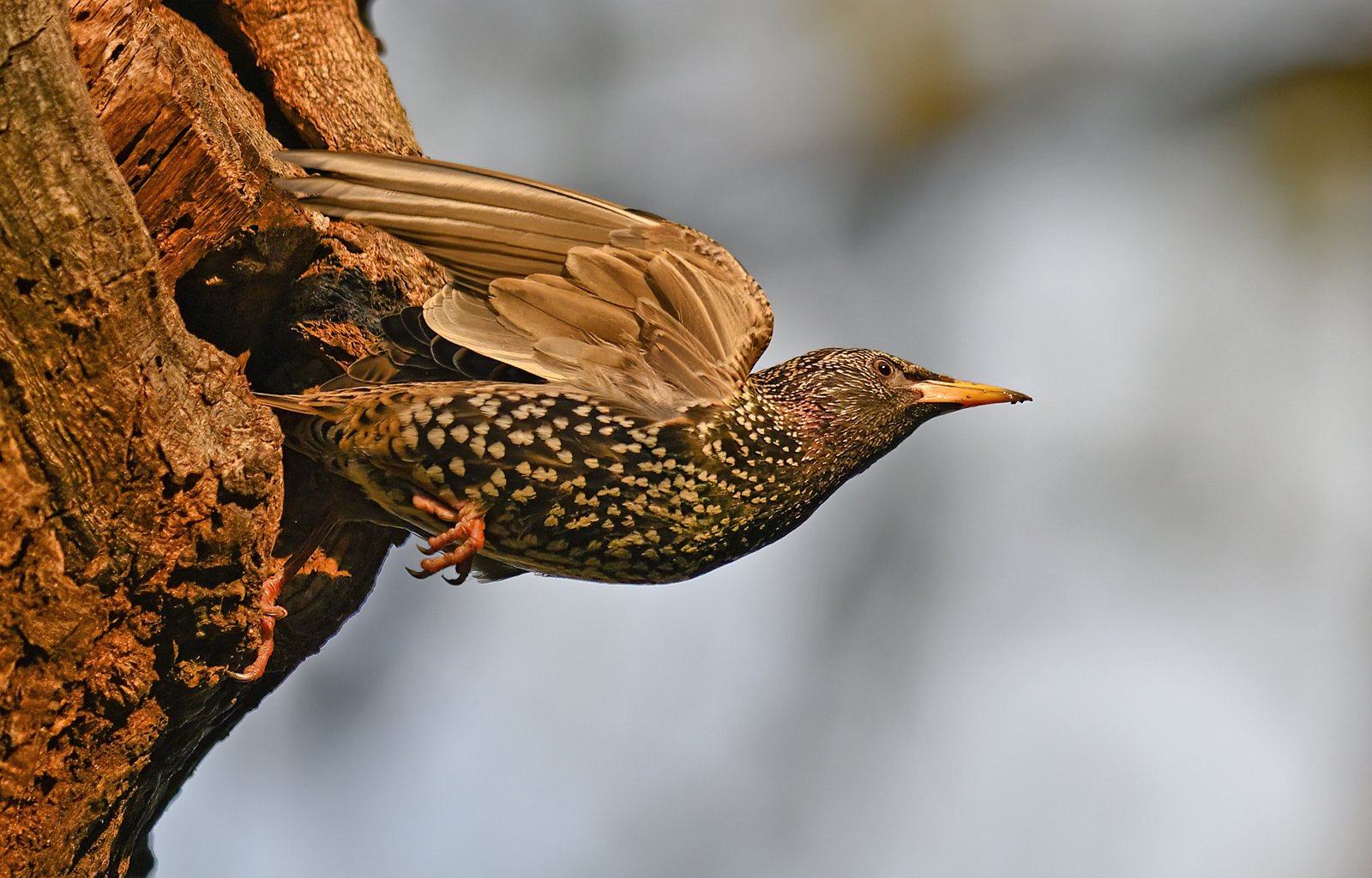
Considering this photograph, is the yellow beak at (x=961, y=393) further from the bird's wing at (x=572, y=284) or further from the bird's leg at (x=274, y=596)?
the bird's leg at (x=274, y=596)

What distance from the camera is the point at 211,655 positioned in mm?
2496

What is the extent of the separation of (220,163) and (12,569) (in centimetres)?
97

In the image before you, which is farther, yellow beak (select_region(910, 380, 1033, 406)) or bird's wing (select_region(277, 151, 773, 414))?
yellow beak (select_region(910, 380, 1033, 406))

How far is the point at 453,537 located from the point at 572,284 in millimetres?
699

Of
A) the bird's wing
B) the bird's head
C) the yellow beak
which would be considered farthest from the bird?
the yellow beak

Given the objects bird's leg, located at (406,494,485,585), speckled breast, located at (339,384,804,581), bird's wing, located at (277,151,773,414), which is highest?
bird's wing, located at (277,151,773,414)

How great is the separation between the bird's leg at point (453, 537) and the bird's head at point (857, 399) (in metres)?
0.91

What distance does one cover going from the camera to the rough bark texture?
77.3 inches

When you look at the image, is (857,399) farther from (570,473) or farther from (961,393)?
(570,473)

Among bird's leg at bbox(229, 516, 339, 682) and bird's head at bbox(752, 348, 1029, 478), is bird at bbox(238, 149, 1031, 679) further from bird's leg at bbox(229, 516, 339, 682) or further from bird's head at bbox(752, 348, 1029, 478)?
bird's head at bbox(752, 348, 1029, 478)

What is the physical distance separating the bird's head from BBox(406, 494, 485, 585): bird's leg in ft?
2.98

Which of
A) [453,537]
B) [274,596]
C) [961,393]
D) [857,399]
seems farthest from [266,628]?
[961,393]

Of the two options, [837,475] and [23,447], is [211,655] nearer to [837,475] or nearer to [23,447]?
[23,447]

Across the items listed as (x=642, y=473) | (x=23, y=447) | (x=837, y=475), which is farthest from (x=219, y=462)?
(x=837, y=475)
